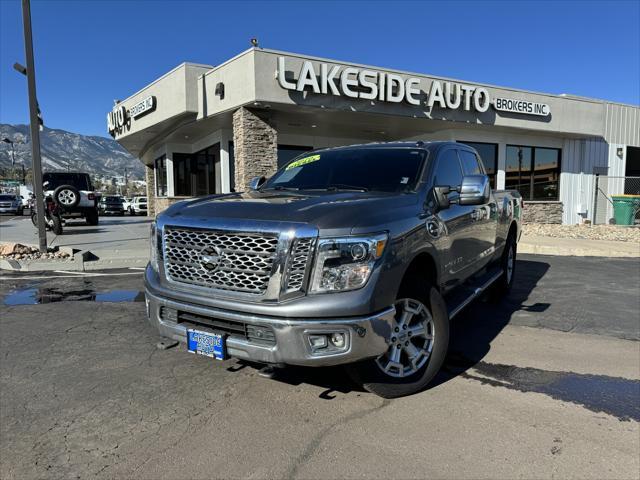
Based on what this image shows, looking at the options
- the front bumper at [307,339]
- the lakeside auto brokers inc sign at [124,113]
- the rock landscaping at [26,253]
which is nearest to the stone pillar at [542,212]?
the lakeside auto brokers inc sign at [124,113]

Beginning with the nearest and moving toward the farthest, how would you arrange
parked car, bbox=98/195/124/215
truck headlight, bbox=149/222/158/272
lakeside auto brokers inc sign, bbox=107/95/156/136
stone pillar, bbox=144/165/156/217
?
truck headlight, bbox=149/222/158/272, lakeside auto brokers inc sign, bbox=107/95/156/136, stone pillar, bbox=144/165/156/217, parked car, bbox=98/195/124/215

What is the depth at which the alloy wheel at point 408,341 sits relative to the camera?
3.39 m

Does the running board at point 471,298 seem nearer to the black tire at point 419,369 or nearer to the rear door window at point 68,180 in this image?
the black tire at point 419,369

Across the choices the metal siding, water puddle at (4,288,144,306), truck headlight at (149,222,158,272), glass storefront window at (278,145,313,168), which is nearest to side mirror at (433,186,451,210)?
truck headlight at (149,222,158,272)

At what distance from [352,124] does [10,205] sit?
29816 mm

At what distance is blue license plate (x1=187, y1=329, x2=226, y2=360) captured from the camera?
314cm

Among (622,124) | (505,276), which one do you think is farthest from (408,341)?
(622,124)

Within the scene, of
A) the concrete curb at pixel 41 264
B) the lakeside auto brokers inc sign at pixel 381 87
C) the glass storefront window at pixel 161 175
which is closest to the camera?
the concrete curb at pixel 41 264

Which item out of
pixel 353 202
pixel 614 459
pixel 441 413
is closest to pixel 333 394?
pixel 441 413

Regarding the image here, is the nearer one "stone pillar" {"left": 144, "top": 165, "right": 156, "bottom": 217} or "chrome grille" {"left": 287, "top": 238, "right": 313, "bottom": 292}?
"chrome grille" {"left": 287, "top": 238, "right": 313, "bottom": 292}

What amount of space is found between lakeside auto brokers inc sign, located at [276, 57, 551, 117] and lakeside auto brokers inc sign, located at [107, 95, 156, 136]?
25.0ft

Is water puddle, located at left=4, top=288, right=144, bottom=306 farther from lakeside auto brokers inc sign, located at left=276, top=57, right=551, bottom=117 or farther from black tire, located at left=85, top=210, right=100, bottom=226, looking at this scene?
black tire, located at left=85, top=210, right=100, bottom=226

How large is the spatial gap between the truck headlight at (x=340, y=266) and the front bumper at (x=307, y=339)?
0.21m

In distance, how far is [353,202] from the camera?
3.35 meters
